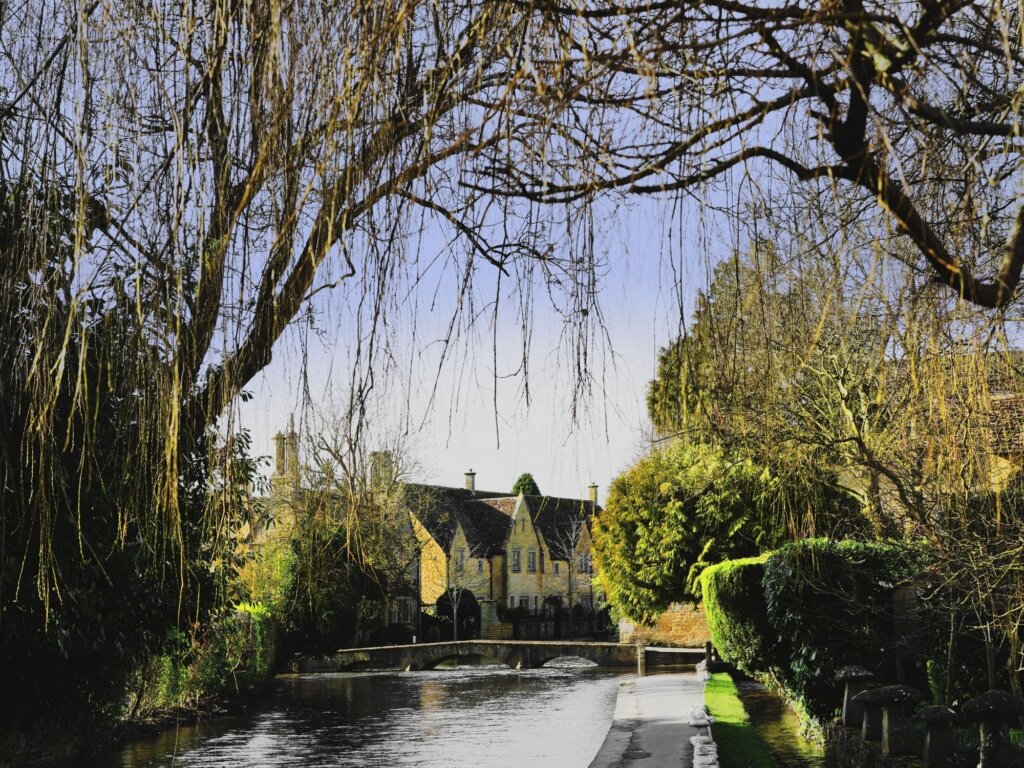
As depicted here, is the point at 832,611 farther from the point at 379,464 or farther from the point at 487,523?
the point at 487,523

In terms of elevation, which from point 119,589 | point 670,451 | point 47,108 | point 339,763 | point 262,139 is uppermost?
point 670,451

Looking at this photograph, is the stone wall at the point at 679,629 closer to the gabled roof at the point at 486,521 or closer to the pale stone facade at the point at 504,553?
the gabled roof at the point at 486,521

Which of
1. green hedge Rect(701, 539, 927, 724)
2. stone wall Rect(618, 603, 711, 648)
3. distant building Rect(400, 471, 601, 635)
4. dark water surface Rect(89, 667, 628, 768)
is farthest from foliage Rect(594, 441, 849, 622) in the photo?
distant building Rect(400, 471, 601, 635)

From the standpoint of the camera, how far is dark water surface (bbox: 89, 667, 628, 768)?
49.3 ft

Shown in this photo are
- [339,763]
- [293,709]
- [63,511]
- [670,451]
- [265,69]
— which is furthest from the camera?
[670,451]

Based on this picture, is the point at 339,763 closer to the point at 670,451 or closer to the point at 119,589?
the point at 119,589

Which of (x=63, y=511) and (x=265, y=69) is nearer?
(x=265, y=69)

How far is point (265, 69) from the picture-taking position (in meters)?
2.27

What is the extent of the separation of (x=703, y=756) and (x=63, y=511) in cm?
678

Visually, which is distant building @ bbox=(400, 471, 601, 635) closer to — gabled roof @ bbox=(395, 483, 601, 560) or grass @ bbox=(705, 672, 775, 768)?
gabled roof @ bbox=(395, 483, 601, 560)

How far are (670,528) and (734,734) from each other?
14158 millimetres

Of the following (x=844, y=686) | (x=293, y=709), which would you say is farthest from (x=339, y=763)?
(x=293, y=709)

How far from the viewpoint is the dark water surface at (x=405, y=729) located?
49.3 feet

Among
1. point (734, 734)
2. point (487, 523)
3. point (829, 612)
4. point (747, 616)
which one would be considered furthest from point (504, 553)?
point (829, 612)
